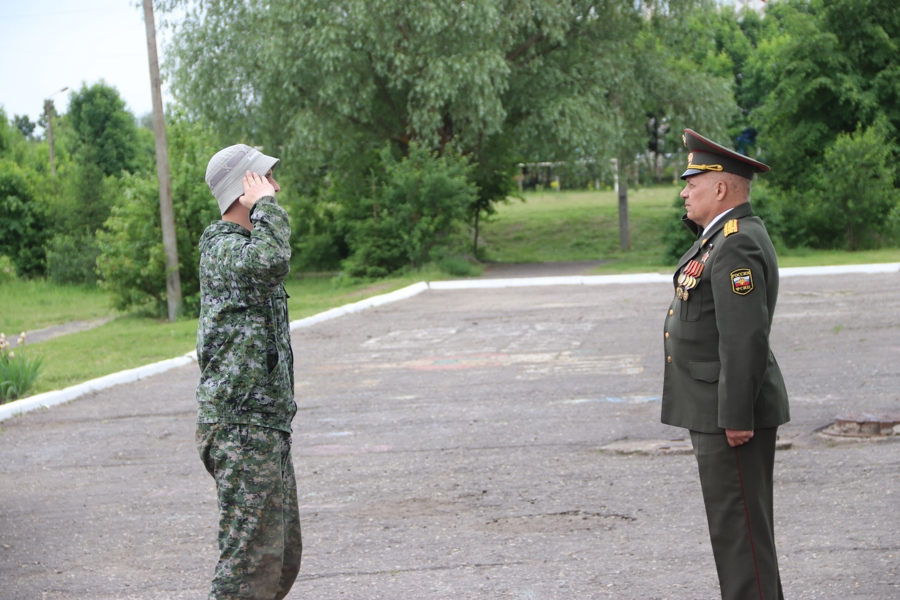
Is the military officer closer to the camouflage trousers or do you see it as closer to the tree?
the camouflage trousers

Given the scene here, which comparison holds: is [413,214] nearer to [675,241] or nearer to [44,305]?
[675,241]

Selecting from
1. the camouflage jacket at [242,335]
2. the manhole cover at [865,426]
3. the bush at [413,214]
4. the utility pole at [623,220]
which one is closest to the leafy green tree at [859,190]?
the utility pole at [623,220]

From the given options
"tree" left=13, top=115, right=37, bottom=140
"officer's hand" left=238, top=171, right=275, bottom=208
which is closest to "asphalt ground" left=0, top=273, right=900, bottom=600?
"officer's hand" left=238, top=171, right=275, bottom=208

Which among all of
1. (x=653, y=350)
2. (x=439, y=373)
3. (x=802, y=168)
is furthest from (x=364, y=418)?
(x=802, y=168)

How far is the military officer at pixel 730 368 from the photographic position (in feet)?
11.5

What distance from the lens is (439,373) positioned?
1105cm

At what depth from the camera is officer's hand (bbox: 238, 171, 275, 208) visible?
3621mm

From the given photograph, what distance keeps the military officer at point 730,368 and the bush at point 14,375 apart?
26.9ft

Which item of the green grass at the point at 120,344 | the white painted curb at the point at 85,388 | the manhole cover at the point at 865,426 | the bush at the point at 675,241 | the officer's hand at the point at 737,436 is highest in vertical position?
the officer's hand at the point at 737,436

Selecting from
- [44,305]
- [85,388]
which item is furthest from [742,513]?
[44,305]

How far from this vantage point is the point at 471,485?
6387 mm

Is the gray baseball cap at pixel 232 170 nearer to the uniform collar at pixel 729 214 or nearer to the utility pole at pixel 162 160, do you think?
the uniform collar at pixel 729 214

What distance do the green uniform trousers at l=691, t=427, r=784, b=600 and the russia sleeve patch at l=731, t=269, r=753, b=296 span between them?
53cm

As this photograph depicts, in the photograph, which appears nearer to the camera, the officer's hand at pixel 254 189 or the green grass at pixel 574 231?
the officer's hand at pixel 254 189
